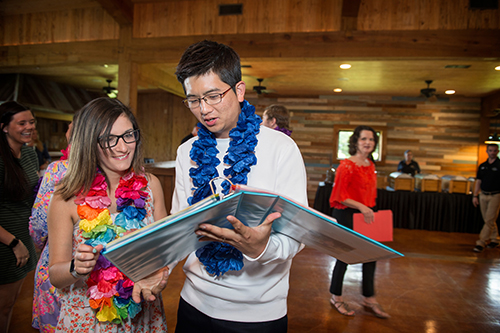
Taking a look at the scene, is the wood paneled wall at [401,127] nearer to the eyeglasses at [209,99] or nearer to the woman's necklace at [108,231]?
the woman's necklace at [108,231]

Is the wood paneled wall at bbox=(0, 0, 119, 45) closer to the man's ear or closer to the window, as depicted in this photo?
the man's ear

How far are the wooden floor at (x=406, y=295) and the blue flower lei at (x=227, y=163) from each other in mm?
1775

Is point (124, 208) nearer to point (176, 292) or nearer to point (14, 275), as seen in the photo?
point (14, 275)

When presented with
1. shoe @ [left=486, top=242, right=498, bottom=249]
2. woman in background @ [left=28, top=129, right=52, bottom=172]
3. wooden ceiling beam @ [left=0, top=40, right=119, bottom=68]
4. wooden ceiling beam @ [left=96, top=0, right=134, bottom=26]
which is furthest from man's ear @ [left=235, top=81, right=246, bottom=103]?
shoe @ [left=486, top=242, right=498, bottom=249]

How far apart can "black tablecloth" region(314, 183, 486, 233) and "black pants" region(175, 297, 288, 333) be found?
5.23 meters

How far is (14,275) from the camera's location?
5.68 ft

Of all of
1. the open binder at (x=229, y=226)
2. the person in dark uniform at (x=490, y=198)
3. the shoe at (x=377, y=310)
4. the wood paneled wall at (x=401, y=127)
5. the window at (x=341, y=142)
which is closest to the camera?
the open binder at (x=229, y=226)

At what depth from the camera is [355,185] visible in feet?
8.78

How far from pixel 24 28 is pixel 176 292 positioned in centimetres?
566

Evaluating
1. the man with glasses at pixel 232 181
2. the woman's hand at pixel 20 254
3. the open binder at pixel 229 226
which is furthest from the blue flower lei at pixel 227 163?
the woman's hand at pixel 20 254

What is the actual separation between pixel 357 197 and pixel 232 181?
192 cm

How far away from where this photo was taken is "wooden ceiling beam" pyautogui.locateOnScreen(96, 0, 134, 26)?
181 inches

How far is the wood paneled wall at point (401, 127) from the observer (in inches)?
330

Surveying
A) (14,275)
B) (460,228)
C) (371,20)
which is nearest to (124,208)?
(14,275)
